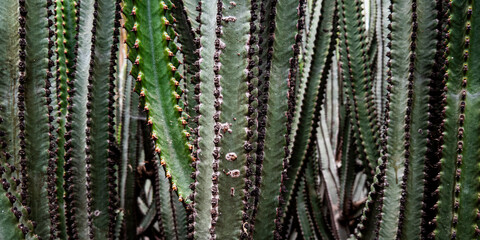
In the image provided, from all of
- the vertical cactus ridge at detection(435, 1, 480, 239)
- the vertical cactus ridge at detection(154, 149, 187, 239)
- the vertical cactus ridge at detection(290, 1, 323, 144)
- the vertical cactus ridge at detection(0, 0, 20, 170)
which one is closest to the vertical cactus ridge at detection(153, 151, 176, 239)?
the vertical cactus ridge at detection(154, 149, 187, 239)

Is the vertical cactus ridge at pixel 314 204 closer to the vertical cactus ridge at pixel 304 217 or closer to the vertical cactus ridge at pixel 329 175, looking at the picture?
the vertical cactus ridge at pixel 304 217

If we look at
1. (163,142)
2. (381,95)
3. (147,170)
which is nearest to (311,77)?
(381,95)

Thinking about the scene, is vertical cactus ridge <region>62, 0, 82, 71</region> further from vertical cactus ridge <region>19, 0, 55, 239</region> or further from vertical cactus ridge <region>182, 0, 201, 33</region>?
vertical cactus ridge <region>182, 0, 201, 33</region>

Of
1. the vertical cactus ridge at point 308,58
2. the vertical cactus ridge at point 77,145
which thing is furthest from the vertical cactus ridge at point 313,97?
the vertical cactus ridge at point 77,145

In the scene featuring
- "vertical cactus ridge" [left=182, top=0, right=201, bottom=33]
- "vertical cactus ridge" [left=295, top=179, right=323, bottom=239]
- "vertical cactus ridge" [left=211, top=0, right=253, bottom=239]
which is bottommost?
"vertical cactus ridge" [left=295, top=179, right=323, bottom=239]

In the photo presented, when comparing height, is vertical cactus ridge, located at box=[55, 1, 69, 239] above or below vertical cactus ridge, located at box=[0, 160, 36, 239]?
above

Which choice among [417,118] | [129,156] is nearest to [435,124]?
[417,118]

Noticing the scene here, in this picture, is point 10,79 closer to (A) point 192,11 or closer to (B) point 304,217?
(A) point 192,11
